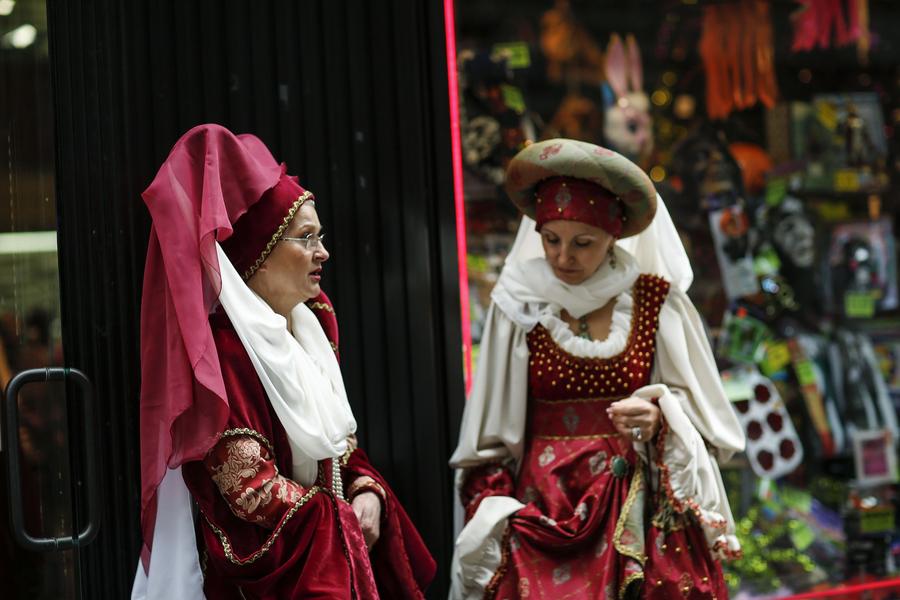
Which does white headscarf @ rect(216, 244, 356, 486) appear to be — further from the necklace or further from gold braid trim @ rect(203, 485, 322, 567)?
the necklace

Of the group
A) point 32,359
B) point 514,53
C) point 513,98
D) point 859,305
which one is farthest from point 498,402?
point 859,305

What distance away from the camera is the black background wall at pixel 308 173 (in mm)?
3125

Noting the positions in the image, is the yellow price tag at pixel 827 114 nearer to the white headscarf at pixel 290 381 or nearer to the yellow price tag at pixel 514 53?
the yellow price tag at pixel 514 53

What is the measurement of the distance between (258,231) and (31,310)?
1.83ft

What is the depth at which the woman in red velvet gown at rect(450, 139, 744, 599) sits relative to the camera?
3055 mm

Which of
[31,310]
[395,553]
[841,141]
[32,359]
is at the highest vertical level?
[841,141]

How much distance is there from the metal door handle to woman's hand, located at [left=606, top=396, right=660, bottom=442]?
133cm

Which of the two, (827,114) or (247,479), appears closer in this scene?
(247,479)

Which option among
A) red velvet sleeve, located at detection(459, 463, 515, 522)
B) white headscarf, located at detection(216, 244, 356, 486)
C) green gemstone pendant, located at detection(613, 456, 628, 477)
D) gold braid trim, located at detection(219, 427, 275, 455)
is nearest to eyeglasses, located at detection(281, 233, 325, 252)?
white headscarf, located at detection(216, 244, 356, 486)

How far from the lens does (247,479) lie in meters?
2.58

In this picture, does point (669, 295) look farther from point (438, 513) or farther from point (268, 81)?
point (268, 81)

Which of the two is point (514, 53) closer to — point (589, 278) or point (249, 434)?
point (589, 278)

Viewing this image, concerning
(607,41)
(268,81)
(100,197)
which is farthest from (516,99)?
(100,197)

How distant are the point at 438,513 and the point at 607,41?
1.99 metres
